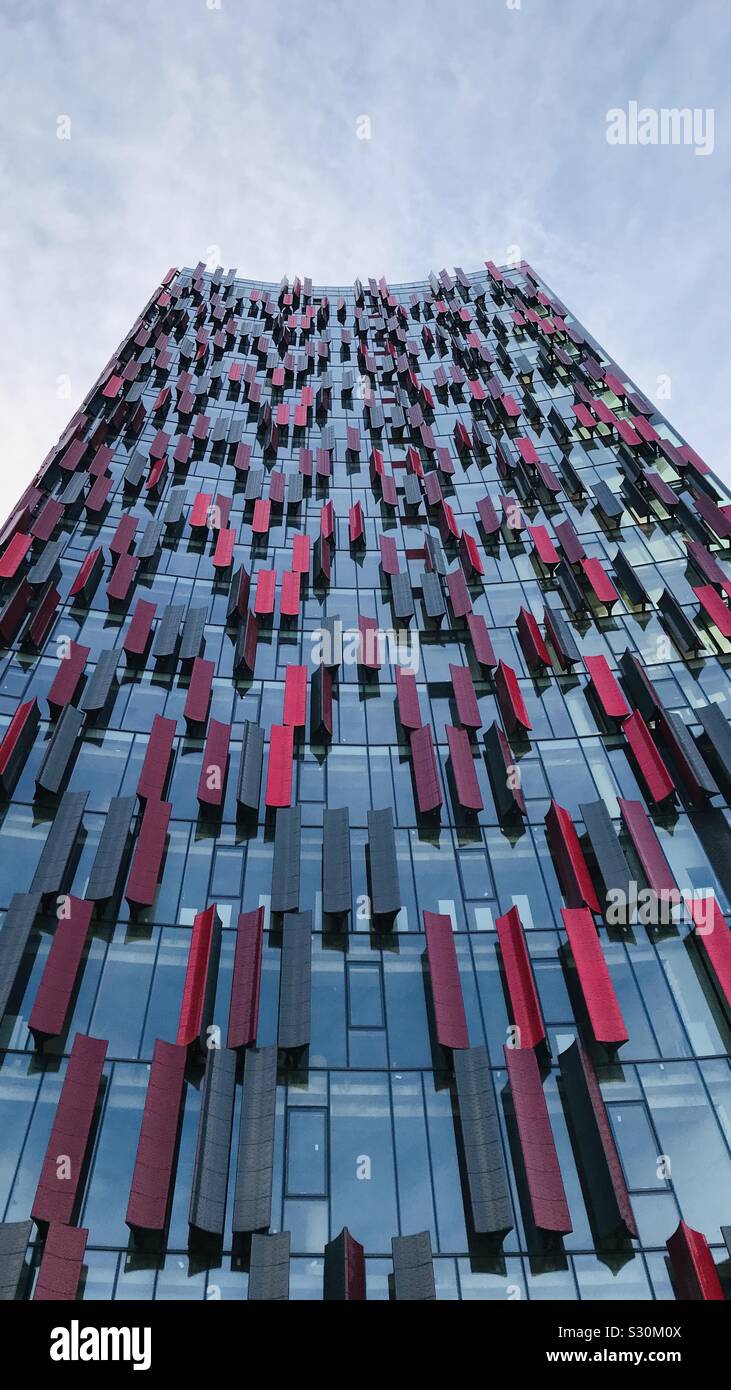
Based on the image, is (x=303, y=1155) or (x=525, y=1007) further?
(x=525, y=1007)

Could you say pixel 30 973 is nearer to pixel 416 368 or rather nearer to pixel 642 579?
pixel 642 579

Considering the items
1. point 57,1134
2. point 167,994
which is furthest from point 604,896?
point 57,1134

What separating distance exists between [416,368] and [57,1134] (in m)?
52.0

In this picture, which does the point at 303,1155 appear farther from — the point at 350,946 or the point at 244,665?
the point at 244,665

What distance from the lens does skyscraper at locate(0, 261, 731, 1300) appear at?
19.0 meters

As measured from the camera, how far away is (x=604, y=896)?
2547cm

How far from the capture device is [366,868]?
26.7 metres

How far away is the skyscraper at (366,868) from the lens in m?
19.0

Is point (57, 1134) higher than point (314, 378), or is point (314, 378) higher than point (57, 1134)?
point (314, 378)

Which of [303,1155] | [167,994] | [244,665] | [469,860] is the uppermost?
[244,665]
